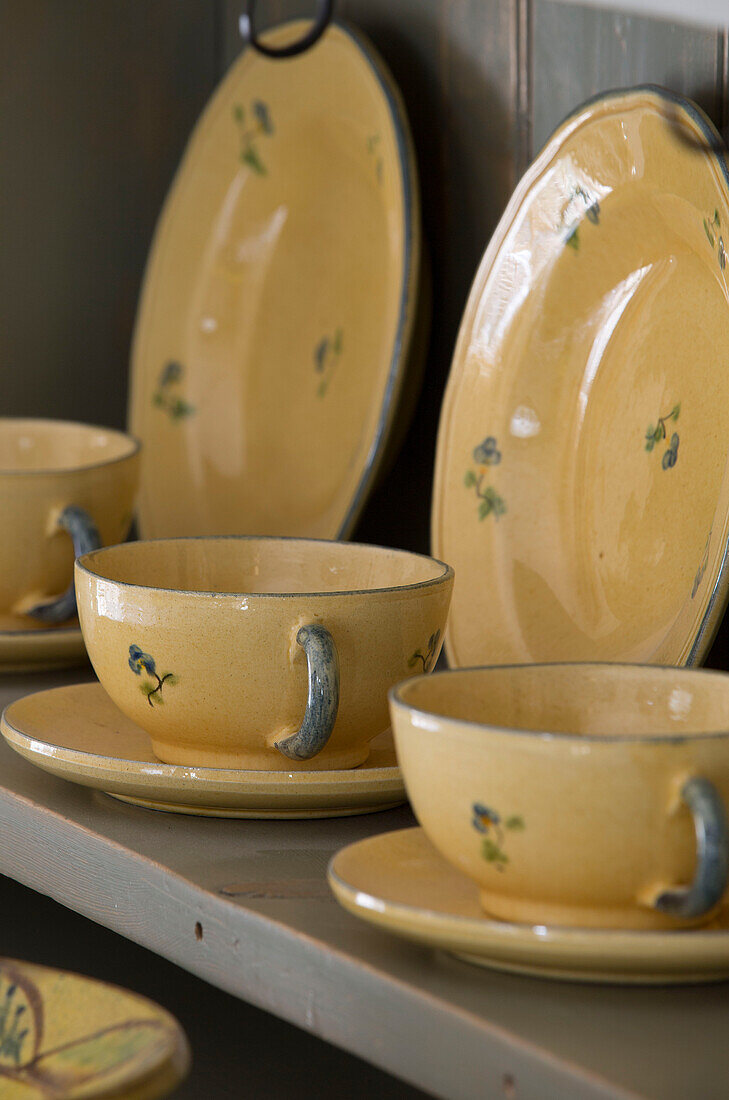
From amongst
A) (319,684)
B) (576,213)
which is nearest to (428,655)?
(319,684)

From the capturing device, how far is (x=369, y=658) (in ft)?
1.91

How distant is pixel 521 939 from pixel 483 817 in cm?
4

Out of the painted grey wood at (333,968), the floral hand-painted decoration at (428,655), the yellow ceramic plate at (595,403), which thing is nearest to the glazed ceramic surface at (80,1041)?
the painted grey wood at (333,968)

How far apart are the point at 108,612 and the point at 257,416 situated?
424mm

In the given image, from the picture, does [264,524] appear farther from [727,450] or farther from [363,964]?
[363,964]

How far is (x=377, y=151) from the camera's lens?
88cm

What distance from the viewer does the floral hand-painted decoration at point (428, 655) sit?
598mm

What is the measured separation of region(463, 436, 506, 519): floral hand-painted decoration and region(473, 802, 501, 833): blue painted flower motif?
348 mm

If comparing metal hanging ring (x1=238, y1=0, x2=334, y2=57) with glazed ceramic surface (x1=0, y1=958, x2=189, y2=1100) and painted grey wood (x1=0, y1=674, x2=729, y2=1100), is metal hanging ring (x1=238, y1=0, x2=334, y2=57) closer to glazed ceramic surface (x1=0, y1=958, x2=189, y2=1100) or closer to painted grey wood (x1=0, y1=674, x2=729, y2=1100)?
painted grey wood (x1=0, y1=674, x2=729, y2=1100)

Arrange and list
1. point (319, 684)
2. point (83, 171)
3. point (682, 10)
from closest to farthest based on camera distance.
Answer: point (319, 684) < point (682, 10) < point (83, 171)

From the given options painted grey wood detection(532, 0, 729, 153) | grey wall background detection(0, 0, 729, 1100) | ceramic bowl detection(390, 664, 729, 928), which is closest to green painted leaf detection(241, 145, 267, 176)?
grey wall background detection(0, 0, 729, 1100)

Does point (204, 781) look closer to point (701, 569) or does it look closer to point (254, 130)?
point (701, 569)

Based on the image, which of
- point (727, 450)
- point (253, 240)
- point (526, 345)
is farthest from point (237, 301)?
point (727, 450)

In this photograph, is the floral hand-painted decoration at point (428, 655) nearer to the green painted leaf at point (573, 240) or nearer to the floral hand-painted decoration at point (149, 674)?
the floral hand-painted decoration at point (149, 674)
